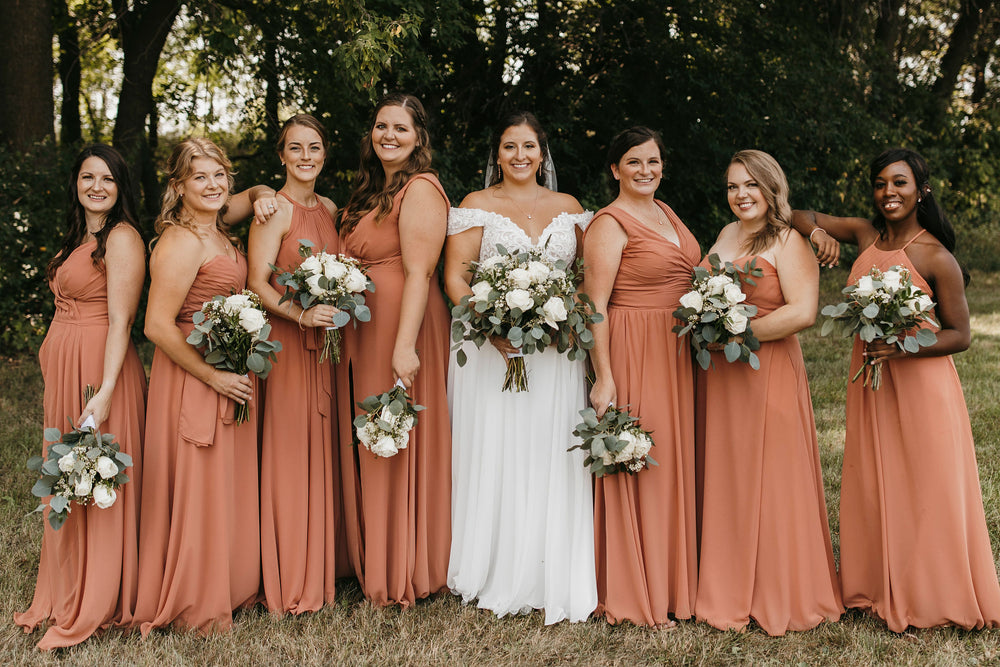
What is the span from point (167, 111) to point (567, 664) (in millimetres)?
9185

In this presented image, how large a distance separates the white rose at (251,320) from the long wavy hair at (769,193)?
2589 mm

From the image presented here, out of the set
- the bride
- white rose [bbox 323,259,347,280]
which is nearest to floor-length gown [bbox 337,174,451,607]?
the bride

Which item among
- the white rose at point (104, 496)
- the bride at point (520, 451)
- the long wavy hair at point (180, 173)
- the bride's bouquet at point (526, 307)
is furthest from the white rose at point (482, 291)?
the white rose at point (104, 496)

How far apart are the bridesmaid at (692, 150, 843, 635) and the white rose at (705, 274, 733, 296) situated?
12.2 inches

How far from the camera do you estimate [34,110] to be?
9.49m

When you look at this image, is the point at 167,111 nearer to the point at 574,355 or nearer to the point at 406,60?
the point at 406,60

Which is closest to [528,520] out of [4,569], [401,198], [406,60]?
[401,198]

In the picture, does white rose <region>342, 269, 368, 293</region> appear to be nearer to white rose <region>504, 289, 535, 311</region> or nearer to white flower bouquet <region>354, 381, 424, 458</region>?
white flower bouquet <region>354, 381, 424, 458</region>

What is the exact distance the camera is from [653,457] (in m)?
4.38

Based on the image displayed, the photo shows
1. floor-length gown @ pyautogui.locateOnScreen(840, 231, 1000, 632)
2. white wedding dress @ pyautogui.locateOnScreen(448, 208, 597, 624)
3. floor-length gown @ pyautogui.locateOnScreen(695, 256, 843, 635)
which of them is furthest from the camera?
white wedding dress @ pyautogui.locateOnScreen(448, 208, 597, 624)

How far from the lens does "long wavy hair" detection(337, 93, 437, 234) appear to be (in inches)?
180

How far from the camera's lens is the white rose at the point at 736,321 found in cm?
396

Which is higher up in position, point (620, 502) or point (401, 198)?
point (401, 198)

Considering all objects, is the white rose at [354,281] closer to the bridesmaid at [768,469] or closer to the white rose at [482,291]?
the white rose at [482,291]
